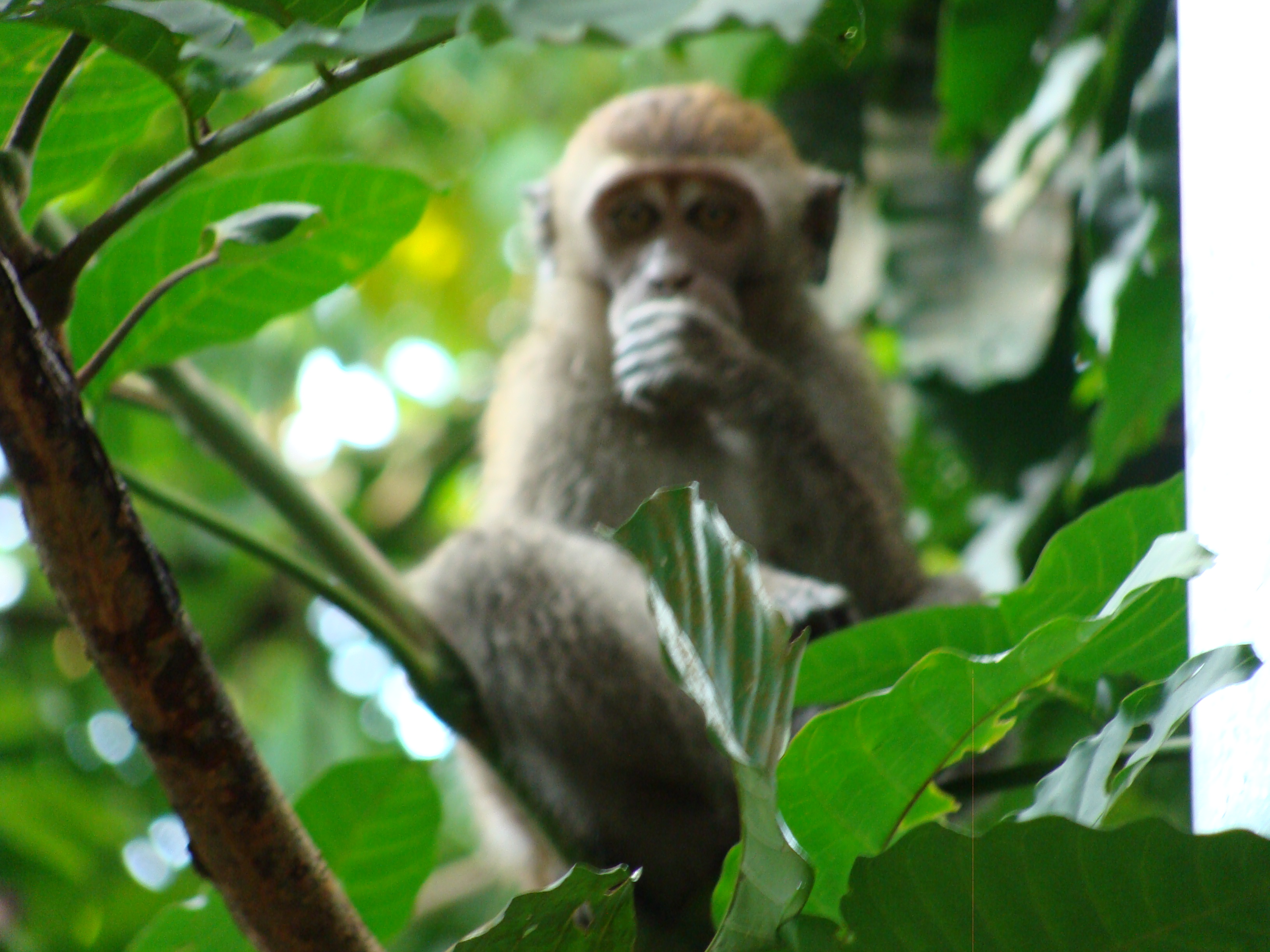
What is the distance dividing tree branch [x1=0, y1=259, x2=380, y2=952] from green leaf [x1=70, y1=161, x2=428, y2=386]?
1.82 feet

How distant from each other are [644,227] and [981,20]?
33.5 inches

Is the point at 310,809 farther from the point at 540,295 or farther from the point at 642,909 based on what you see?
the point at 540,295

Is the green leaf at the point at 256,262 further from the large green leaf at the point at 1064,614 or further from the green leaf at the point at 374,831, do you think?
the large green leaf at the point at 1064,614

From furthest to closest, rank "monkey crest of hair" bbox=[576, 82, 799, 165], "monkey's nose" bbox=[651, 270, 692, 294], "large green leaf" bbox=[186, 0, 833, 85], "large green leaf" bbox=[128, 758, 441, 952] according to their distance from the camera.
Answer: "monkey crest of hair" bbox=[576, 82, 799, 165], "monkey's nose" bbox=[651, 270, 692, 294], "large green leaf" bbox=[128, 758, 441, 952], "large green leaf" bbox=[186, 0, 833, 85]

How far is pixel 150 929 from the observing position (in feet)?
4.50

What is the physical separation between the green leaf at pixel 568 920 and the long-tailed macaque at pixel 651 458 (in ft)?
3.81

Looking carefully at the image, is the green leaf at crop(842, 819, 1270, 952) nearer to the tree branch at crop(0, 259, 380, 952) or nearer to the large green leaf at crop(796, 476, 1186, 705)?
the large green leaf at crop(796, 476, 1186, 705)

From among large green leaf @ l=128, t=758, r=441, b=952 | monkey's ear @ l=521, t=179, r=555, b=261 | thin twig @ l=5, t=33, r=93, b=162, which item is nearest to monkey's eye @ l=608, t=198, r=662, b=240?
monkey's ear @ l=521, t=179, r=555, b=261

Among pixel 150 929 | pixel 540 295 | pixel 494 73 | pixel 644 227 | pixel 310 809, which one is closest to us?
pixel 150 929

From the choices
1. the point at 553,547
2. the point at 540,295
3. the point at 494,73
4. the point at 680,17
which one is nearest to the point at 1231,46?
the point at 680,17

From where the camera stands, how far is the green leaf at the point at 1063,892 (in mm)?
741

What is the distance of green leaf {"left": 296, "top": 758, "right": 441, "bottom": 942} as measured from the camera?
153cm

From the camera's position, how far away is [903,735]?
89 centimetres

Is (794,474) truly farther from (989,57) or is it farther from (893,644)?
(893,644)
